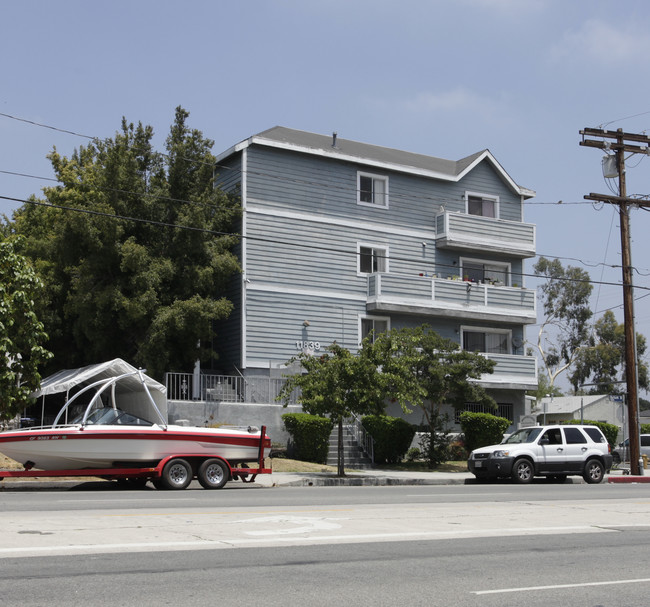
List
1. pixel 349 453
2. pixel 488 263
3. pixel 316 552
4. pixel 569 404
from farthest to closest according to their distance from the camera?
pixel 569 404 < pixel 488 263 < pixel 349 453 < pixel 316 552

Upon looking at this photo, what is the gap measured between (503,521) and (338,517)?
2.61 metres

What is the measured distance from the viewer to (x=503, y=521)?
540 inches

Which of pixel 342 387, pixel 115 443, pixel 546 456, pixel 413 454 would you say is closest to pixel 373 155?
pixel 413 454

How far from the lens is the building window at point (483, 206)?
124 feet

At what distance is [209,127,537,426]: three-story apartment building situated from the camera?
105 ft

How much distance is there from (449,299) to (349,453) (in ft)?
27.1

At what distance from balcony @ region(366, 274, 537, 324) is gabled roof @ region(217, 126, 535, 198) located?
457cm

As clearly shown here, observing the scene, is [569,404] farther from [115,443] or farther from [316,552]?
[316,552]

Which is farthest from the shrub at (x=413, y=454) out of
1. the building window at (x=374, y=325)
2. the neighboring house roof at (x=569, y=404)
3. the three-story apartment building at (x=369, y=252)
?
the neighboring house roof at (x=569, y=404)

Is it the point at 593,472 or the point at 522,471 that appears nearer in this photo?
the point at 522,471

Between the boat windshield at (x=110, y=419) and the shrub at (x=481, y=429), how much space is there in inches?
610

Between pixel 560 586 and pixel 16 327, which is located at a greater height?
pixel 16 327

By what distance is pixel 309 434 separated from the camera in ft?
91.7

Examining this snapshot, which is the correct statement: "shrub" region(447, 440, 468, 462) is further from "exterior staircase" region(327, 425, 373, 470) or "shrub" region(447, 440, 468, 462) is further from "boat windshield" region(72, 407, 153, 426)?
"boat windshield" region(72, 407, 153, 426)
